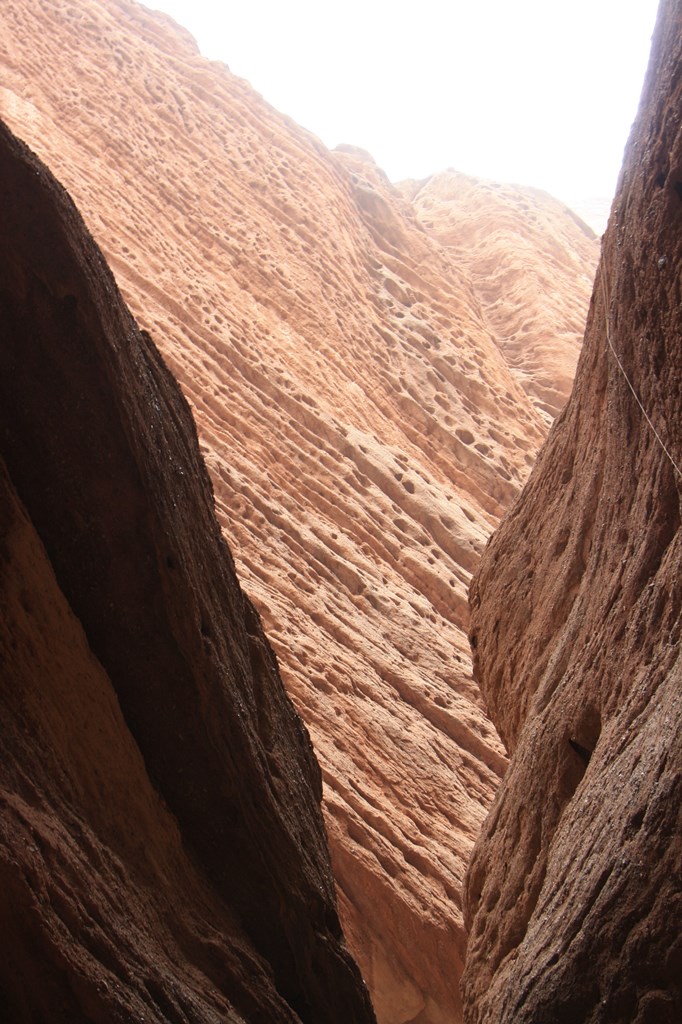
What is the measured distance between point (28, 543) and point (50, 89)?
1150cm

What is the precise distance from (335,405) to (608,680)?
762cm

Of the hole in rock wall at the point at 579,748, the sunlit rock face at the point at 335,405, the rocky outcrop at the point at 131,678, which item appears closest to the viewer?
the rocky outcrop at the point at 131,678

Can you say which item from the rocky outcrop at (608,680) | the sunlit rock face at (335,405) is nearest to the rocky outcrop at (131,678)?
the rocky outcrop at (608,680)

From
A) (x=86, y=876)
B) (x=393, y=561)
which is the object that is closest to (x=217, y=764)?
(x=86, y=876)

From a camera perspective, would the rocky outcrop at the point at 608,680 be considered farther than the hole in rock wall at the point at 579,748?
No

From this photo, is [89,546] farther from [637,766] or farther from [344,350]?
[344,350]

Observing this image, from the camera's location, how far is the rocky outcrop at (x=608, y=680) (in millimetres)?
3418

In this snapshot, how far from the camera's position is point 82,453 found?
12.8 feet

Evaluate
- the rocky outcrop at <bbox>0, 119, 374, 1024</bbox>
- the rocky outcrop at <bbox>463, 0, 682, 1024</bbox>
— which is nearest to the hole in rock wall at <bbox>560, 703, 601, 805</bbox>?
the rocky outcrop at <bbox>463, 0, 682, 1024</bbox>

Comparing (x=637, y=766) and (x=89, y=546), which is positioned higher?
(x=637, y=766)

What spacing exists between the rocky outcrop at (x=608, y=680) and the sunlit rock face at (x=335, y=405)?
2234 millimetres

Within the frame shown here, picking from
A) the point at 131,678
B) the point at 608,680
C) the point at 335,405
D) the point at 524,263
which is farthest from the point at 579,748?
the point at 524,263

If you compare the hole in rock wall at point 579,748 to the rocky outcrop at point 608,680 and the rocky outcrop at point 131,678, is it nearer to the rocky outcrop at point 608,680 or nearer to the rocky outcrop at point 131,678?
the rocky outcrop at point 608,680

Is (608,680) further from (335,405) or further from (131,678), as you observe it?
(335,405)
